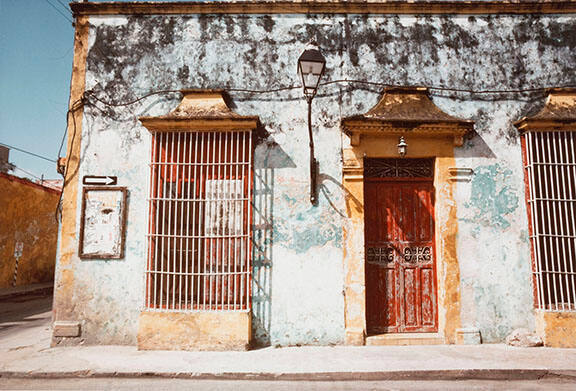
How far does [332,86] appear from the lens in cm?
622

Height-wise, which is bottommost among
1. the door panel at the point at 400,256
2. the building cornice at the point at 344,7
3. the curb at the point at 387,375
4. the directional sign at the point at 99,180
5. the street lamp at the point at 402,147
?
the curb at the point at 387,375

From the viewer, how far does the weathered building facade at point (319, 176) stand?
5758 millimetres

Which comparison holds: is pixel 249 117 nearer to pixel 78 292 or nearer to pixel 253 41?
pixel 253 41

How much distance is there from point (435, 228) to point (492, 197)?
0.97 metres

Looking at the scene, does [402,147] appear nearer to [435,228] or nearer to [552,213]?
[435,228]

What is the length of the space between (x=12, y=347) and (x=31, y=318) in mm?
3150

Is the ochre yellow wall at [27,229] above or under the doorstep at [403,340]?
above

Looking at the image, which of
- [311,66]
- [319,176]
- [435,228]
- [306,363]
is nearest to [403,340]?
[306,363]

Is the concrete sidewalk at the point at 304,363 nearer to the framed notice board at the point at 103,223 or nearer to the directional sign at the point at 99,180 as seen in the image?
the framed notice board at the point at 103,223

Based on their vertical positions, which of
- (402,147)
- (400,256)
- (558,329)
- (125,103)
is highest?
(125,103)

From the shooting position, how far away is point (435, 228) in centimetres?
605

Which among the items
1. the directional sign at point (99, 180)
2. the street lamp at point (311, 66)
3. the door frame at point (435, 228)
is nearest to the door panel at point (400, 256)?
the door frame at point (435, 228)

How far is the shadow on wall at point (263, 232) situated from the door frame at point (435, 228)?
1.03m

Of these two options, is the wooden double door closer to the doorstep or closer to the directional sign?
the doorstep
